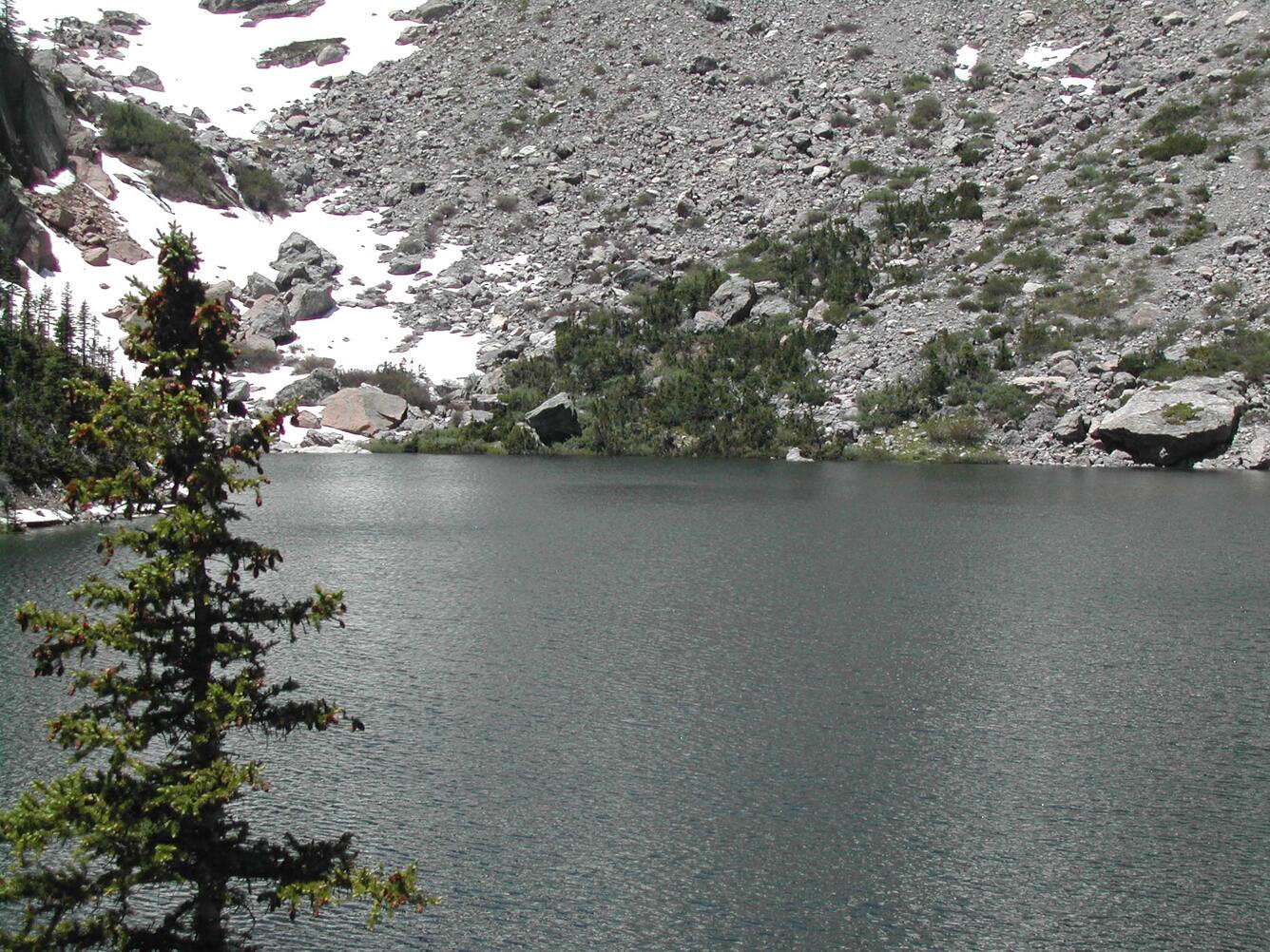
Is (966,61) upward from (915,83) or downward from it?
upward

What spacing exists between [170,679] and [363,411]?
6782 centimetres

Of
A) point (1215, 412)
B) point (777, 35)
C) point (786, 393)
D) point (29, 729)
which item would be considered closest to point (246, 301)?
point (786, 393)

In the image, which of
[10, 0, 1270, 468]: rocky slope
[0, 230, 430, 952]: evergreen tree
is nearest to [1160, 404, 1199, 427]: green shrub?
[10, 0, 1270, 468]: rocky slope

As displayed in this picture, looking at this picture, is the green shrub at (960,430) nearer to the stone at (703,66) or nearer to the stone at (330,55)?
the stone at (703,66)

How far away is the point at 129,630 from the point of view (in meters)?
7.91

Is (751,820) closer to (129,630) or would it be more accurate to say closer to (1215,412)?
(129,630)

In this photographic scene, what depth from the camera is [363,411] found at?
74.2m

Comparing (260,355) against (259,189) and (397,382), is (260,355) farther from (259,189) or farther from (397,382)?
(259,189)

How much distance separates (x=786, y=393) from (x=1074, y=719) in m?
53.5

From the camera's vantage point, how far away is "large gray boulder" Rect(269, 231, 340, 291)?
88000 mm

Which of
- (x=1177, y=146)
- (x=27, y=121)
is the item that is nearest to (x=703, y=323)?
(x=1177, y=146)

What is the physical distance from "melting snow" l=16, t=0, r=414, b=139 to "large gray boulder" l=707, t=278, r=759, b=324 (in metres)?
57.1

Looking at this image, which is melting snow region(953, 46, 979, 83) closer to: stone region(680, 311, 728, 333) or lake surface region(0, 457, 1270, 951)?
stone region(680, 311, 728, 333)

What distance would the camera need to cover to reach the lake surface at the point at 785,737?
38.8 feet
